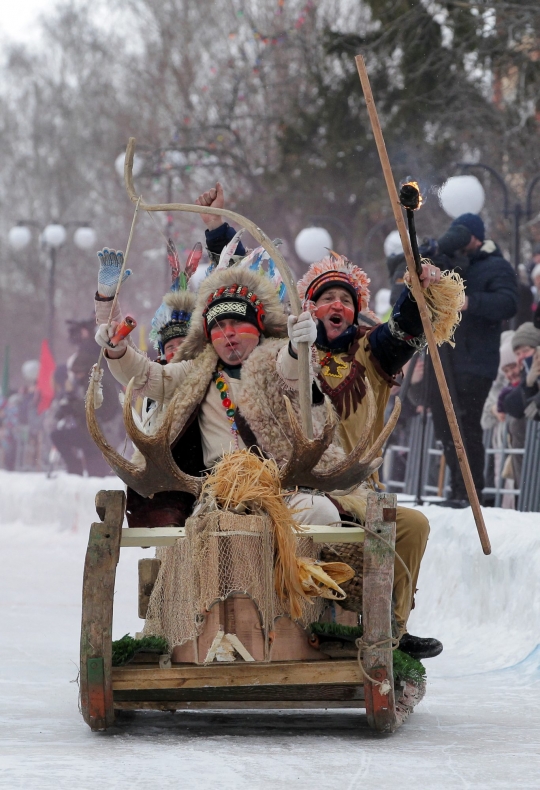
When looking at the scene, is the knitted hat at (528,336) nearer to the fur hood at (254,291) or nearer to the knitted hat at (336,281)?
Answer: the knitted hat at (336,281)

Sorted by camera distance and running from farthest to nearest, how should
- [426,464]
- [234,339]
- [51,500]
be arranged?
1. [51,500]
2. [426,464]
3. [234,339]

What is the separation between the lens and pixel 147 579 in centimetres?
553

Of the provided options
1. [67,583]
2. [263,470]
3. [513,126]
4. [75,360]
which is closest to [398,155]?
[513,126]

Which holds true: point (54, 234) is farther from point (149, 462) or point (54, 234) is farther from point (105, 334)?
point (149, 462)

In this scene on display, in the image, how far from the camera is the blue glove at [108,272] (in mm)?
5805

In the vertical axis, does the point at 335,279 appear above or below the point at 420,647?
above

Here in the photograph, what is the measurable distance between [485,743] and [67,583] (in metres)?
7.02

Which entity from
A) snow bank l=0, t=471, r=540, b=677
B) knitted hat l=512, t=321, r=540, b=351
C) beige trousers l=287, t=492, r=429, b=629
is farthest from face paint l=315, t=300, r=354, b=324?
knitted hat l=512, t=321, r=540, b=351

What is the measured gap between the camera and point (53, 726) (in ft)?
16.7

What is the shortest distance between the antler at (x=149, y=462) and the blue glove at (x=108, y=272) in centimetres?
73

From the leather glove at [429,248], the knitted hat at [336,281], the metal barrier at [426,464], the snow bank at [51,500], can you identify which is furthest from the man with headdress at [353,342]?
the snow bank at [51,500]

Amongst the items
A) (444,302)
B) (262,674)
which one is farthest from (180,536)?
(444,302)

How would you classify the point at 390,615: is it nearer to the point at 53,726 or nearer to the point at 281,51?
the point at 53,726

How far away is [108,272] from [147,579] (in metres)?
1.30
